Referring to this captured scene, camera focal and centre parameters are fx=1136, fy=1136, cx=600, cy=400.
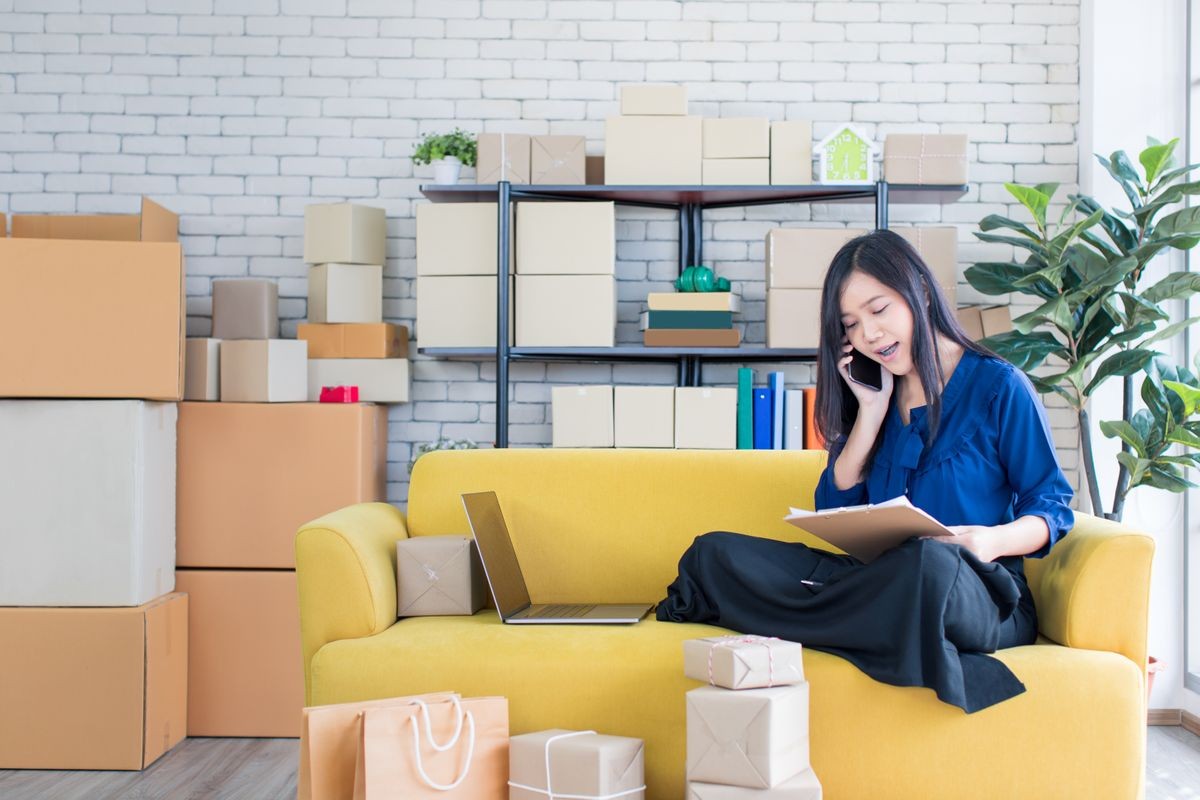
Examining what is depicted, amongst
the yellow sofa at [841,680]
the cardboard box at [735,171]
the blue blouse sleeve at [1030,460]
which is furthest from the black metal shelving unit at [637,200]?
the blue blouse sleeve at [1030,460]

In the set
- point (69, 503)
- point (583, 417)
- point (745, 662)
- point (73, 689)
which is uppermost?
point (583, 417)

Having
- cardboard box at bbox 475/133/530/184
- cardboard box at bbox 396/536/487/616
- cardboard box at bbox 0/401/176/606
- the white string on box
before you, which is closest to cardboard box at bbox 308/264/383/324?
cardboard box at bbox 475/133/530/184

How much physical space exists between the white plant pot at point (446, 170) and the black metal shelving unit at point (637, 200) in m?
0.04

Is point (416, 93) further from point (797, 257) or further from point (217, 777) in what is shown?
point (217, 777)

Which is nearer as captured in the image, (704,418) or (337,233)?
(704,418)

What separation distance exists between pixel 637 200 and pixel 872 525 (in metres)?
2.12

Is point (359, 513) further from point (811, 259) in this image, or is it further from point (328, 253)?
point (811, 259)

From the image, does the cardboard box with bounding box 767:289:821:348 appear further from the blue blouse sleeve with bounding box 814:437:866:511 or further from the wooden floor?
the wooden floor

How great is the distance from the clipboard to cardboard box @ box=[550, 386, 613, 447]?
1508 mm

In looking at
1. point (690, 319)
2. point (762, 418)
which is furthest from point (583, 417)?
point (762, 418)

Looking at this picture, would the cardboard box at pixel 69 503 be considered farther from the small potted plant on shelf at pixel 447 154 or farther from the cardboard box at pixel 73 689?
the small potted plant on shelf at pixel 447 154

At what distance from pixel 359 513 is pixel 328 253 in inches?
57.8

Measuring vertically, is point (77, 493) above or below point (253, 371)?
below

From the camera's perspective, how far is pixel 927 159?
3.75 metres
